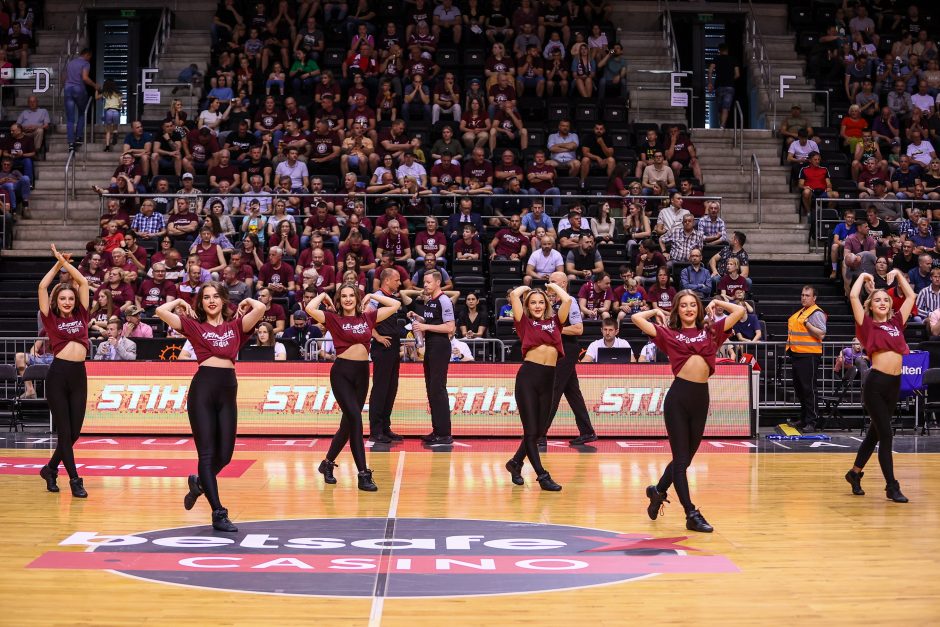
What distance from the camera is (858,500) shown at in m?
11.1

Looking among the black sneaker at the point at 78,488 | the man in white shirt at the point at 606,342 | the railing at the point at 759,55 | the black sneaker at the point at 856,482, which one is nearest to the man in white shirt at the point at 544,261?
the man in white shirt at the point at 606,342

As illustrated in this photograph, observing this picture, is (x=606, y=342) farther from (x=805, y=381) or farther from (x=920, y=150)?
(x=920, y=150)

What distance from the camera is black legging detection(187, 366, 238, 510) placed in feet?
29.9

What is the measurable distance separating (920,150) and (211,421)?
19.0 meters

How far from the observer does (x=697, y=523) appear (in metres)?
9.41

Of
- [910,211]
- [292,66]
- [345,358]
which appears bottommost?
[345,358]

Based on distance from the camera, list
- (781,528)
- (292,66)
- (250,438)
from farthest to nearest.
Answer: (292,66) → (250,438) → (781,528)

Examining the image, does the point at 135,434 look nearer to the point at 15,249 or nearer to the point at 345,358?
the point at 345,358

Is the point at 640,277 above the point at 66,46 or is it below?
below

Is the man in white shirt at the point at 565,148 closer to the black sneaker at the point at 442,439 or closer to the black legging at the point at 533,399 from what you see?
the black sneaker at the point at 442,439

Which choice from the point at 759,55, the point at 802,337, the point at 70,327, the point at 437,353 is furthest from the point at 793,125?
the point at 70,327

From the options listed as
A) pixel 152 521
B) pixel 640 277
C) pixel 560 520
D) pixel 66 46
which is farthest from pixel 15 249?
pixel 560 520

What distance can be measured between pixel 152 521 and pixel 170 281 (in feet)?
33.7

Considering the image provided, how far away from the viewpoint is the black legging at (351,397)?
11133mm
